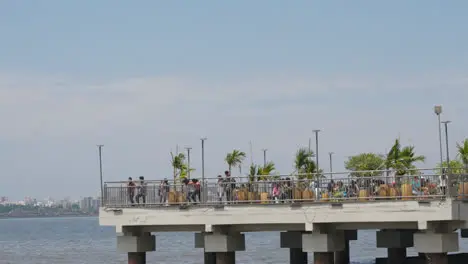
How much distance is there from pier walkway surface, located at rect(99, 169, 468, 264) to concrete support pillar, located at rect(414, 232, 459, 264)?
1.7 inches

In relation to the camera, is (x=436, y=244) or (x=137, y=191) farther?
(x=137, y=191)

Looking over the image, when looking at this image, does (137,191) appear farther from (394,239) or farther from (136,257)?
(394,239)

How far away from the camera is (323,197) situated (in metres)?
49.7

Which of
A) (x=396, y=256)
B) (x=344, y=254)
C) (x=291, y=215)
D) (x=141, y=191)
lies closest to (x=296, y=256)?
(x=344, y=254)

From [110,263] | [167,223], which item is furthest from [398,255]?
[110,263]

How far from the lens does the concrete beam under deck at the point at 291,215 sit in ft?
151

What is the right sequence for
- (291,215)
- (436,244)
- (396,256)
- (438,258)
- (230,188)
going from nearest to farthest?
(436,244) < (438,258) < (291,215) < (230,188) < (396,256)

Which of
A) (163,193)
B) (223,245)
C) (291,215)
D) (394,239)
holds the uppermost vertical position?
(163,193)

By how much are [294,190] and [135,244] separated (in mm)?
8614

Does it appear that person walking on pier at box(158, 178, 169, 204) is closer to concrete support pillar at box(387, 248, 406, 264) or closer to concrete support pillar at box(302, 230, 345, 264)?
concrete support pillar at box(302, 230, 345, 264)

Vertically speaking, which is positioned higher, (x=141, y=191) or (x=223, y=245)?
(x=141, y=191)

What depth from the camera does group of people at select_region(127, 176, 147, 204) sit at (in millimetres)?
52594

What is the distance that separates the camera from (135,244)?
5303cm

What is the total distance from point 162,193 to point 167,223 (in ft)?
4.88
